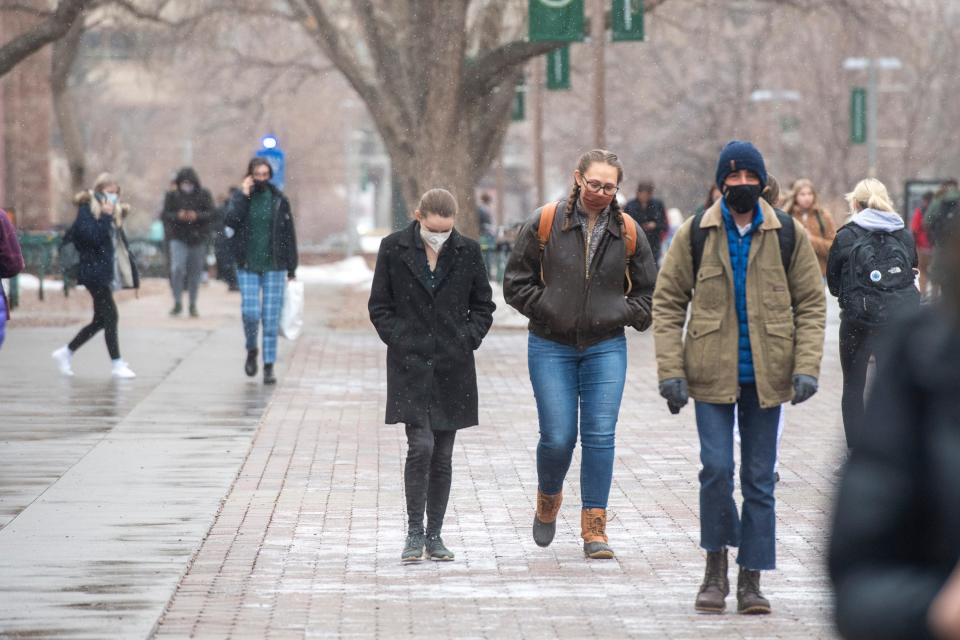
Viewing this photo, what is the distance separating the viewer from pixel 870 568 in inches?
79.1

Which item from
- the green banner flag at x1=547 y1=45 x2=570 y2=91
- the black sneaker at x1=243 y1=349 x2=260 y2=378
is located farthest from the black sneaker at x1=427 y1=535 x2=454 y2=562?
the green banner flag at x1=547 y1=45 x2=570 y2=91

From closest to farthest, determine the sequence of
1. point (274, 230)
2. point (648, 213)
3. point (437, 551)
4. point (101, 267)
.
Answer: point (437, 551)
point (274, 230)
point (101, 267)
point (648, 213)

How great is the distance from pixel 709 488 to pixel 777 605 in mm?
494

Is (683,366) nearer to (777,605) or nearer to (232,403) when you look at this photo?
(777,605)

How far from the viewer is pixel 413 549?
727 cm

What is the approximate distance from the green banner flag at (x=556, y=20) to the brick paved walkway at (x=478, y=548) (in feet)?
30.8

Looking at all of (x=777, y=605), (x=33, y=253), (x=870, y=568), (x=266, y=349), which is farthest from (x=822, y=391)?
(x=33, y=253)

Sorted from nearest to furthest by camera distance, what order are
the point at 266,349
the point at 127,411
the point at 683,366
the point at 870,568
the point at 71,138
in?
the point at 870,568 < the point at 683,366 < the point at 127,411 < the point at 266,349 < the point at 71,138

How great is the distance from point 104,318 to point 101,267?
1.39 feet

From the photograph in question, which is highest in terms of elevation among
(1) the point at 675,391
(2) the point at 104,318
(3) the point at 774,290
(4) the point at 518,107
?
(4) the point at 518,107

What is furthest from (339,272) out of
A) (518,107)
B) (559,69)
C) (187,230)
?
(187,230)

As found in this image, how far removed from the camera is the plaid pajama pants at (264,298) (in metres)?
14.1

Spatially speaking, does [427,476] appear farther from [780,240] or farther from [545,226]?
[780,240]

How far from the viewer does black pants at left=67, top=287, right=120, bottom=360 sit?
1465 cm
